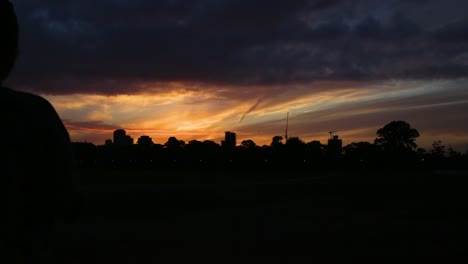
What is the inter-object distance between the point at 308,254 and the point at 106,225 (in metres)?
6.66

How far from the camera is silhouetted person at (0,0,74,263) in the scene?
1356 mm

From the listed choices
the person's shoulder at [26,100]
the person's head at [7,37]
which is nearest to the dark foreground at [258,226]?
the person's shoulder at [26,100]

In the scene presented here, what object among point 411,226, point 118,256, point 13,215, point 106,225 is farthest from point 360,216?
point 13,215

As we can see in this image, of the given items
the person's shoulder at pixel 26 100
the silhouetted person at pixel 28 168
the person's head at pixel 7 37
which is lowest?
the silhouetted person at pixel 28 168

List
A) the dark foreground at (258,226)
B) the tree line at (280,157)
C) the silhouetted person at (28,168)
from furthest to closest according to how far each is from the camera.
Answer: the tree line at (280,157), the dark foreground at (258,226), the silhouetted person at (28,168)

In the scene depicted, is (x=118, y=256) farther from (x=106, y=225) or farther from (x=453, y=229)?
(x=453, y=229)

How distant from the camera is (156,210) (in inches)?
712

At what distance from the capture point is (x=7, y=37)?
1.43 metres

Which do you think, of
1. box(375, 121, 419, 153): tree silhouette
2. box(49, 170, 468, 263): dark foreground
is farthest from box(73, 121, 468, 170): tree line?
box(49, 170, 468, 263): dark foreground

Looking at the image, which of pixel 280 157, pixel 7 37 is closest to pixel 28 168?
pixel 7 37

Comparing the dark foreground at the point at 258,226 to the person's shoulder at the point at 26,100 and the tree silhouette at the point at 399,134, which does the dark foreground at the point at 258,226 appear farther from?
the tree silhouette at the point at 399,134

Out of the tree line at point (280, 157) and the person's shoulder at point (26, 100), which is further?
the tree line at point (280, 157)

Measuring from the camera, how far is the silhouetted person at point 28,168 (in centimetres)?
136

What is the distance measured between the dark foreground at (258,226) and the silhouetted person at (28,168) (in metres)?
0.10
